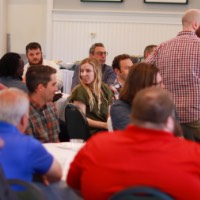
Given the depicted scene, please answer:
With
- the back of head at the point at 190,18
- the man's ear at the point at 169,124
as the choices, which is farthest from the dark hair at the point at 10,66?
the man's ear at the point at 169,124

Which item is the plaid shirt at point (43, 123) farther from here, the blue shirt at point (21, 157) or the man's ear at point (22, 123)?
the blue shirt at point (21, 157)

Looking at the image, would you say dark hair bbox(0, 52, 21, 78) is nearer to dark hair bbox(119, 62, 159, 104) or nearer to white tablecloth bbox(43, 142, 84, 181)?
white tablecloth bbox(43, 142, 84, 181)

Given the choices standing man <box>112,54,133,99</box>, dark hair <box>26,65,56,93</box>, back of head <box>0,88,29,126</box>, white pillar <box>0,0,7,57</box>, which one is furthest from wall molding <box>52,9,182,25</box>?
back of head <box>0,88,29,126</box>

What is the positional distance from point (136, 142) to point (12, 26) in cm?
605

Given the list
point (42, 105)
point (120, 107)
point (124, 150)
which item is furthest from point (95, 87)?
point (124, 150)

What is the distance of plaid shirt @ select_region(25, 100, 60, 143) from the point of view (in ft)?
9.43

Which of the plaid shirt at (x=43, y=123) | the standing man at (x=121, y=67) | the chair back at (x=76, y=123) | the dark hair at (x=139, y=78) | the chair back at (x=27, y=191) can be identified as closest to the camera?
the chair back at (x=27, y=191)

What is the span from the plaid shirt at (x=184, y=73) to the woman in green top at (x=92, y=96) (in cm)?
74

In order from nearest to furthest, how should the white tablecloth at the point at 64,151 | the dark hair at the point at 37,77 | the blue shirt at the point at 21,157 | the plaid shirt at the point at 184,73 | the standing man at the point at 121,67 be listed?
the blue shirt at the point at 21,157, the white tablecloth at the point at 64,151, the dark hair at the point at 37,77, the plaid shirt at the point at 184,73, the standing man at the point at 121,67

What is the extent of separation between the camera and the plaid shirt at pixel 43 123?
9.43ft

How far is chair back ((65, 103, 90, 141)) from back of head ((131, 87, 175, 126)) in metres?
1.62

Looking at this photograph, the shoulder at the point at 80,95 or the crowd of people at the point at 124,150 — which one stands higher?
the crowd of people at the point at 124,150

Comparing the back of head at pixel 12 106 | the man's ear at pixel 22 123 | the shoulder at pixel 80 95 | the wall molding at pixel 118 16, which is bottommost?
the shoulder at pixel 80 95

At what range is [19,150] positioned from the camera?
6.10ft
